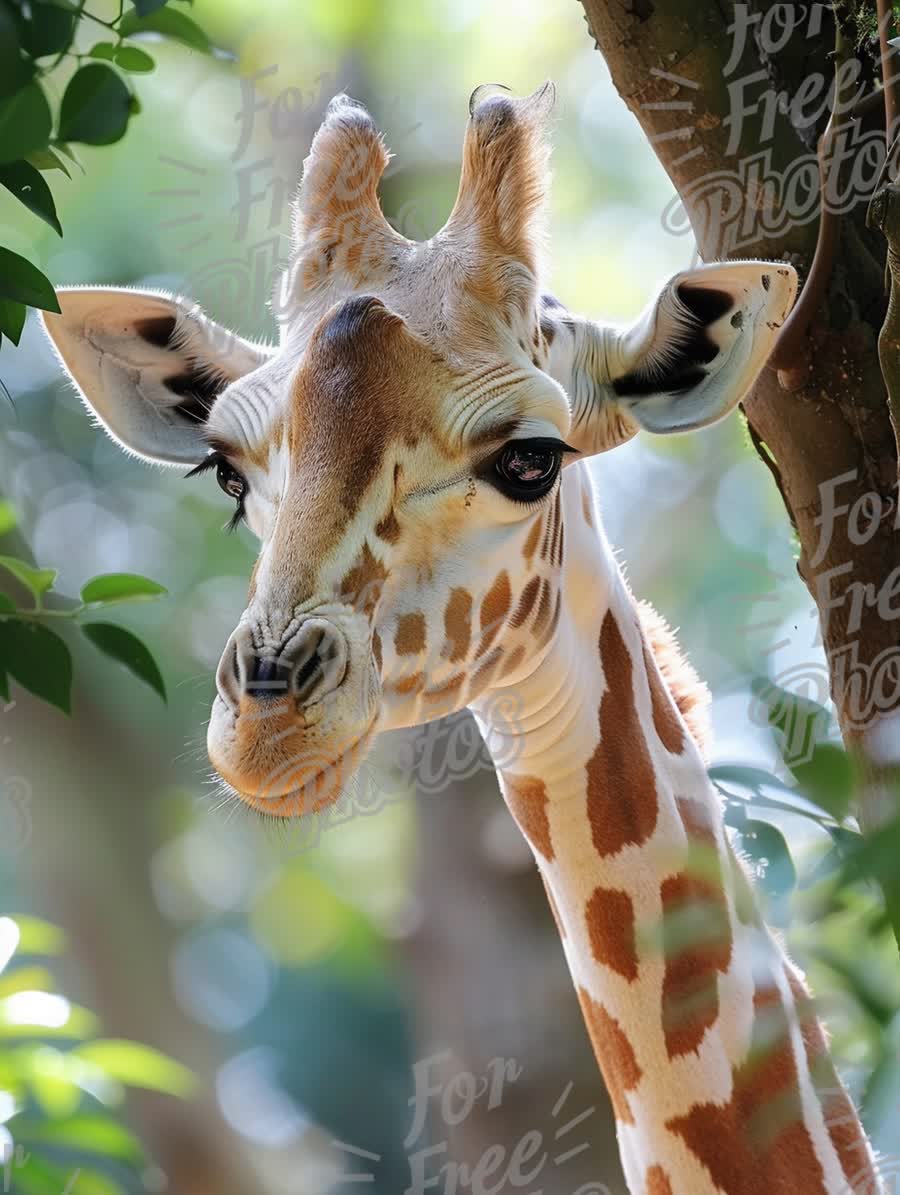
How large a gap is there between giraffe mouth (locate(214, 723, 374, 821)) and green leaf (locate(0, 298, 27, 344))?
0.57 metres

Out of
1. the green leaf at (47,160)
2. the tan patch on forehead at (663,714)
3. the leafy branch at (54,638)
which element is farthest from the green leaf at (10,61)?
the tan patch on forehead at (663,714)

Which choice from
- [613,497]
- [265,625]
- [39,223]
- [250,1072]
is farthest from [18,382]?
[265,625]

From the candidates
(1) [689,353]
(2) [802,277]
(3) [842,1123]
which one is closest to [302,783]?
(1) [689,353]

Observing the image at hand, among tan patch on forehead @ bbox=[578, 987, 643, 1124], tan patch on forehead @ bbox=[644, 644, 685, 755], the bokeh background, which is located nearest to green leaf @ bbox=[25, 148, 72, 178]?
tan patch on forehead @ bbox=[644, 644, 685, 755]

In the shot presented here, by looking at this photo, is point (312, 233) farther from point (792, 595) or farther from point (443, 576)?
point (792, 595)

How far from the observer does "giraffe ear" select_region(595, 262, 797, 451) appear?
2096 mm

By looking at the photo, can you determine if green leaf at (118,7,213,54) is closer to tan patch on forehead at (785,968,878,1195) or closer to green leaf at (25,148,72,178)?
green leaf at (25,148,72,178)

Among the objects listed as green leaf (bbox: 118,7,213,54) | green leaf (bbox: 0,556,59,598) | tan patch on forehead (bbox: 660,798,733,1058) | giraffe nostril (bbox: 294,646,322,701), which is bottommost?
tan patch on forehead (bbox: 660,798,733,1058)

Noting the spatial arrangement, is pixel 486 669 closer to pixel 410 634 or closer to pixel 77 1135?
pixel 410 634

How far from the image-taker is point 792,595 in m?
6.21

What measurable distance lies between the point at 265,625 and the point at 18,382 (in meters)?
8.00

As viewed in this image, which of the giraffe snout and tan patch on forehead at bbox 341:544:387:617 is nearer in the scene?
the giraffe snout

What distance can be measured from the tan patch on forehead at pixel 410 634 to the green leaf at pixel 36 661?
0.55 meters

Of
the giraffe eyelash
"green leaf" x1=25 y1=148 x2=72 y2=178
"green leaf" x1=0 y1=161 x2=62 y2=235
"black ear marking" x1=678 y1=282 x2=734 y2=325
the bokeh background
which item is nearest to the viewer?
"green leaf" x1=0 y1=161 x2=62 y2=235
